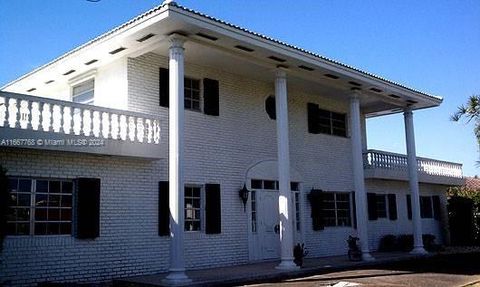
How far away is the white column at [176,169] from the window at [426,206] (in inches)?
646

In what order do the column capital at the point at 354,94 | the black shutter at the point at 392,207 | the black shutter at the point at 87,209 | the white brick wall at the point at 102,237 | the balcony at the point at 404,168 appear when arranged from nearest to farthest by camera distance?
the white brick wall at the point at 102,237, the black shutter at the point at 87,209, the column capital at the point at 354,94, the balcony at the point at 404,168, the black shutter at the point at 392,207

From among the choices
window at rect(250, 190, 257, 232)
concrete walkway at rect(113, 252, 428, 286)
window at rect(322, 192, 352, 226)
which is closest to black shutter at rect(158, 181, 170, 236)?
concrete walkway at rect(113, 252, 428, 286)

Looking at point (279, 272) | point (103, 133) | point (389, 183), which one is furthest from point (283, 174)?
point (389, 183)

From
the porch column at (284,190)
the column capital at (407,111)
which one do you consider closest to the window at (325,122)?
the column capital at (407,111)

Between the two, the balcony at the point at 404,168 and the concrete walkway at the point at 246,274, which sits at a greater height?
the balcony at the point at 404,168

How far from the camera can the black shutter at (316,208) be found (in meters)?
17.5

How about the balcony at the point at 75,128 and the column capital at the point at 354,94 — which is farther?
the column capital at the point at 354,94

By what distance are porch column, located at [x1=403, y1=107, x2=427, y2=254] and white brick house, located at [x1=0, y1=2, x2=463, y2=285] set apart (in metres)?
0.07

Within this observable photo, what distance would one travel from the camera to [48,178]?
11.3m

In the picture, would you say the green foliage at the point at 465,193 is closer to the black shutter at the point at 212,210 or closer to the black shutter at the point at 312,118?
the black shutter at the point at 312,118

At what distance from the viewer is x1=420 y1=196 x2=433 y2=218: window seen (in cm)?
2405

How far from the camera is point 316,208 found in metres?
17.5

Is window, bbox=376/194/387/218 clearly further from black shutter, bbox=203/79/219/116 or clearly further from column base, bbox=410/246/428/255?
black shutter, bbox=203/79/219/116

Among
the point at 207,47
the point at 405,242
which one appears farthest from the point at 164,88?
the point at 405,242
